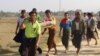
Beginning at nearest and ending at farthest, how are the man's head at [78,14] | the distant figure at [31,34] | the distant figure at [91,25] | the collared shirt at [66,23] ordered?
the distant figure at [31,34]
the man's head at [78,14]
the collared shirt at [66,23]
the distant figure at [91,25]

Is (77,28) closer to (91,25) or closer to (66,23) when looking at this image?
(66,23)

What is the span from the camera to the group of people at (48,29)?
12.6m

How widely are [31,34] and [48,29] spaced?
4.44 m

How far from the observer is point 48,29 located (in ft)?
56.0

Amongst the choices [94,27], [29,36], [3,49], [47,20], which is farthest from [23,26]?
[94,27]

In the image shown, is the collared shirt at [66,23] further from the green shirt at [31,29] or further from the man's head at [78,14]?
the green shirt at [31,29]

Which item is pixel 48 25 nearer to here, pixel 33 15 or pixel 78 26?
pixel 78 26

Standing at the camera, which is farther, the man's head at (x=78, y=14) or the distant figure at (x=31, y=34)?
the man's head at (x=78, y=14)

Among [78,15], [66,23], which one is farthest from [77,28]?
[66,23]

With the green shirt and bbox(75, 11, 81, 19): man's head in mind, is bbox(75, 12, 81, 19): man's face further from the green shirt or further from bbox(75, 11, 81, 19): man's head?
the green shirt

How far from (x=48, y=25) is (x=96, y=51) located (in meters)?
3.58

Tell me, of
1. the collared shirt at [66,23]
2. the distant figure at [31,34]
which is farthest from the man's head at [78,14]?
the distant figure at [31,34]

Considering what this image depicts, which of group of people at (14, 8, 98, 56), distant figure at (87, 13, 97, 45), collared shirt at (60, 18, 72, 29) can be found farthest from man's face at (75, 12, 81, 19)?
distant figure at (87, 13, 97, 45)

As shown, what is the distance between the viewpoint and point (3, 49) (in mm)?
19141
